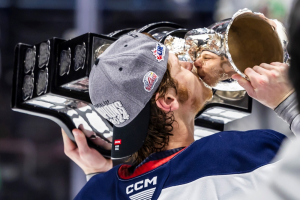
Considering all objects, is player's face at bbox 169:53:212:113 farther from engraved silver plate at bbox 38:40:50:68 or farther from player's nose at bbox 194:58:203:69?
engraved silver plate at bbox 38:40:50:68

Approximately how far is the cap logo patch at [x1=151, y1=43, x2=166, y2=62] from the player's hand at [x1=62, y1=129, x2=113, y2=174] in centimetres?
58

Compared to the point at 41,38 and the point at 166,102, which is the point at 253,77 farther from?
the point at 41,38

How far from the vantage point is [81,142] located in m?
1.72

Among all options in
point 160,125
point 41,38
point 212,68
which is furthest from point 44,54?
point 41,38

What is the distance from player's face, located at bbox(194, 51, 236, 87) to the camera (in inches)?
50.4

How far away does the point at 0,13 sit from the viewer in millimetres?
3621

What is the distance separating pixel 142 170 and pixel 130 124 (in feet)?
0.52

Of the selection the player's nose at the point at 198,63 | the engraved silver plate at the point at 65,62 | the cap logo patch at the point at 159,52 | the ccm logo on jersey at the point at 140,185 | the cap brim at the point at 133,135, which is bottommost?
the ccm logo on jersey at the point at 140,185

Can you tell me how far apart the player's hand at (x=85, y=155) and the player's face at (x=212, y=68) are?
63cm

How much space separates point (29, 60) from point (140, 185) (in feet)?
2.46

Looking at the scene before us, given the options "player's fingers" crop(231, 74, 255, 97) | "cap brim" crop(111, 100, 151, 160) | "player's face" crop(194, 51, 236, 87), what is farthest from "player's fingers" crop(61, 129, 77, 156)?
"player's fingers" crop(231, 74, 255, 97)

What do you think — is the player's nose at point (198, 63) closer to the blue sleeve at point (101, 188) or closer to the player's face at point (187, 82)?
the player's face at point (187, 82)

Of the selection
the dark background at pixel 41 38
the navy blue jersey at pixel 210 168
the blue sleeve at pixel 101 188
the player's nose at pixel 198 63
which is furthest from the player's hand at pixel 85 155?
the dark background at pixel 41 38

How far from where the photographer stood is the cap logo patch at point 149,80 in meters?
1.27
